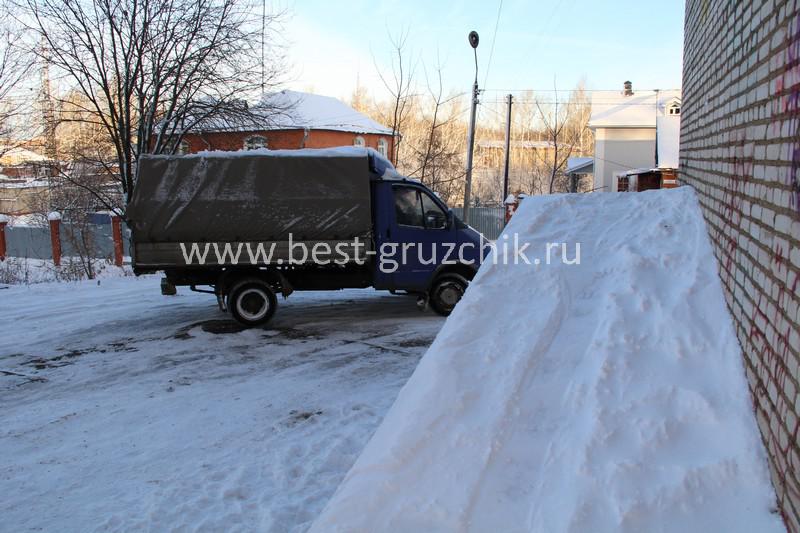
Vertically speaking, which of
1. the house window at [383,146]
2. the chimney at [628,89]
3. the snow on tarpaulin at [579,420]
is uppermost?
the chimney at [628,89]

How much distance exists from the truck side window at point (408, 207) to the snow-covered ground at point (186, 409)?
5.28 feet

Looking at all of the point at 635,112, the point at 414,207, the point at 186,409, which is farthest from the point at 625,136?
the point at 186,409

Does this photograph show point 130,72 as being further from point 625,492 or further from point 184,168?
point 625,492

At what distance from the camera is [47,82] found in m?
14.3

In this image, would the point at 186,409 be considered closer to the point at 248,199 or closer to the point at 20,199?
the point at 248,199

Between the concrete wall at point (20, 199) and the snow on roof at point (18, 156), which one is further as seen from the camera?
the concrete wall at point (20, 199)

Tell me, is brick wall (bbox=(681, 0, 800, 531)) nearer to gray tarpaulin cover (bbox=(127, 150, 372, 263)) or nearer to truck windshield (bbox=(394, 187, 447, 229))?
truck windshield (bbox=(394, 187, 447, 229))

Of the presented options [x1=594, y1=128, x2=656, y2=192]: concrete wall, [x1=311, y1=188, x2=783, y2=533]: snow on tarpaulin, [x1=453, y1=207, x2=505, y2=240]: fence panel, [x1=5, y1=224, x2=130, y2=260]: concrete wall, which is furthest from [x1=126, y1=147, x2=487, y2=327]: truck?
[x1=594, y1=128, x2=656, y2=192]: concrete wall

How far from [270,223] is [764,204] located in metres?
7.59

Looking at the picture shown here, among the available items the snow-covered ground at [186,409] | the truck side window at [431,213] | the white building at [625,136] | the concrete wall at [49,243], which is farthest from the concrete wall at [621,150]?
the snow-covered ground at [186,409]

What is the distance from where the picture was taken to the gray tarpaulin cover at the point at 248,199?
29.8ft

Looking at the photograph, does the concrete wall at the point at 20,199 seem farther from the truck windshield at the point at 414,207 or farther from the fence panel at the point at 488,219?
the truck windshield at the point at 414,207

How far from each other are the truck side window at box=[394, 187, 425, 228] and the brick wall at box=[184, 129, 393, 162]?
8.51 meters

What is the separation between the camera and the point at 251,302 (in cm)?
937
